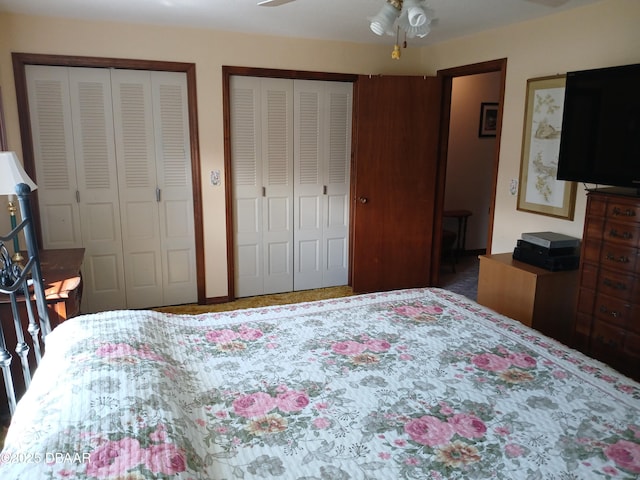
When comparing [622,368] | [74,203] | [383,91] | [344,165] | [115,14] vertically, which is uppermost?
[115,14]

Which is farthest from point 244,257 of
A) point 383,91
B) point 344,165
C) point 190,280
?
point 383,91

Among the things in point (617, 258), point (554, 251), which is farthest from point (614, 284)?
point (554, 251)

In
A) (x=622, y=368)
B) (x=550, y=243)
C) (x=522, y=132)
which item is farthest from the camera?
(x=522, y=132)

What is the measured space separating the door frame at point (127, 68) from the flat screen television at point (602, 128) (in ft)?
9.12

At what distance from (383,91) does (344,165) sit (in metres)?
0.77

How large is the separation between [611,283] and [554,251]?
506 mm

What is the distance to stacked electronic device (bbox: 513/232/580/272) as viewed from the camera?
319cm

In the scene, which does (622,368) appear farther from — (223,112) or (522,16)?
(223,112)

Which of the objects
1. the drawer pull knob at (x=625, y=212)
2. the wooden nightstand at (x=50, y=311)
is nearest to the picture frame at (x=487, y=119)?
the drawer pull knob at (x=625, y=212)

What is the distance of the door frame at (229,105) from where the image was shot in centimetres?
402

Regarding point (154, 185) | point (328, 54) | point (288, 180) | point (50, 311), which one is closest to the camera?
point (50, 311)

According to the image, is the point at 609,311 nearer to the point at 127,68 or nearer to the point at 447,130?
the point at 447,130

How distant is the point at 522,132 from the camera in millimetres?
3682

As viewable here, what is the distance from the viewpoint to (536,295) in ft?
10.4
